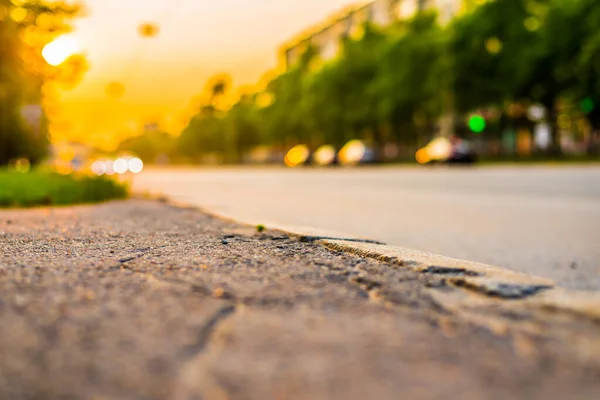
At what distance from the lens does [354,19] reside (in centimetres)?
10175

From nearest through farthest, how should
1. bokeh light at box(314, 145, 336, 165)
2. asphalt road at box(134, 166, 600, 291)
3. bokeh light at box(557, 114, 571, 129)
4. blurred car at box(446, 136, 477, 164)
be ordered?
asphalt road at box(134, 166, 600, 291) → blurred car at box(446, 136, 477, 164) → bokeh light at box(314, 145, 336, 165) → bokeh light at box(557, 114, 571, 129)

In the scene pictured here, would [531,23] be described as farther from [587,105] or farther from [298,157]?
[298,157]

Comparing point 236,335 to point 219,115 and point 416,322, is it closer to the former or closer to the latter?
point 416,322

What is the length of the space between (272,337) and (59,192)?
33.3 ft

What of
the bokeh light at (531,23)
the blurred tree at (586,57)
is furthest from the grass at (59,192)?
the bokeh light at (531,23)

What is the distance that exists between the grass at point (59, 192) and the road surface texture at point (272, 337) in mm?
7920

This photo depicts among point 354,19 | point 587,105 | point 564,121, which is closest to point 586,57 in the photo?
point 587,105

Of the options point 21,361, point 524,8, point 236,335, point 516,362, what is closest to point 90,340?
point 21,361

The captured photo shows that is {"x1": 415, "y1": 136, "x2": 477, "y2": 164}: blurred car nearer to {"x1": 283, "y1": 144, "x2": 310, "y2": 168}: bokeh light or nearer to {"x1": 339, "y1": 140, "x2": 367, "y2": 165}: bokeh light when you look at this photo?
{"x1": 339, "y1": 140, "x2": 367, "y2": 165}: bokeh light

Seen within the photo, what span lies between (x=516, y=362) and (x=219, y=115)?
118214 mm

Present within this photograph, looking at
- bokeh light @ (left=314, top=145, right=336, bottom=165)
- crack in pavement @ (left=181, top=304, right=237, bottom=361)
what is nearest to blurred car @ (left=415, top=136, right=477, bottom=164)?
bokeh light @ (left=314, top=145, right=336, bottom=165)

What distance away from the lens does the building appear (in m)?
81.1

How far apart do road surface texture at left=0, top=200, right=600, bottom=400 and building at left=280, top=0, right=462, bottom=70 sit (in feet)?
242

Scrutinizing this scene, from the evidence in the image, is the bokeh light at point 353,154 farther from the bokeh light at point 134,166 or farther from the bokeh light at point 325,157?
the bokeh light at point 134,166
